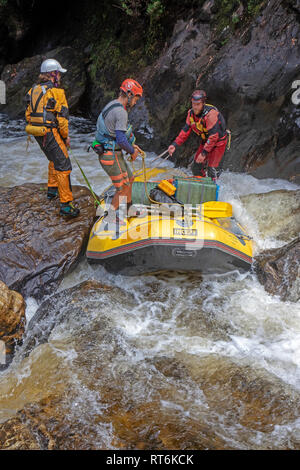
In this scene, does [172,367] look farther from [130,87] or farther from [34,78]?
[34,78]

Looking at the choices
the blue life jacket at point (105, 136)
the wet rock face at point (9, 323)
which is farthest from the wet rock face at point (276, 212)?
the wet rock face at point (9, 323)

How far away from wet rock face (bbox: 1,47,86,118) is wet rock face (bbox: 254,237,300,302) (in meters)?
7.05

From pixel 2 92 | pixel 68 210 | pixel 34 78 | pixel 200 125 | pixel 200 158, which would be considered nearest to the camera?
pixel 68 210

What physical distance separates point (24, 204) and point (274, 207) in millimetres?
3366

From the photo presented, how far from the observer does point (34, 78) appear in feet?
32.7

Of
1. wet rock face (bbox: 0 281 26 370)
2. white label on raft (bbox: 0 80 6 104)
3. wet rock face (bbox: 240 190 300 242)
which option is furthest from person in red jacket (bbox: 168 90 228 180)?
white label on raft (bbox: 0 80 6 104)

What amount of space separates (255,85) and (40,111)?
3.64m

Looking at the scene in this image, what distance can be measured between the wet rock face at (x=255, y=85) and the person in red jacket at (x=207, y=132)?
913 millimetres

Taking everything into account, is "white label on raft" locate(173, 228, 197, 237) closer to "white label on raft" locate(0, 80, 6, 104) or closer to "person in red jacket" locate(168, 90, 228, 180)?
"person in red jacket" locate(168, 90, 228, 180)

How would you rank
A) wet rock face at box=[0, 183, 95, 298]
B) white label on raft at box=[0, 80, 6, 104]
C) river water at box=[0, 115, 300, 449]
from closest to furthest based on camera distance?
river water at box=[0, 115, 300, 449], wet rock face at box=[0, 183, 95, 298], white label on raft at box=[0, 80, 6, 104]

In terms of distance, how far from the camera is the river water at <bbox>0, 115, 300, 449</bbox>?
2.53m

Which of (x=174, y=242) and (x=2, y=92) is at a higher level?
(x=2, y=92)

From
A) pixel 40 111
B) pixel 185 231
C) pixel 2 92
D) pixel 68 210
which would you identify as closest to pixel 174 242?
pixel 185 231

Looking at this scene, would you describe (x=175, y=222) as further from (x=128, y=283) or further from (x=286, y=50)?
(x=286, y=50)
